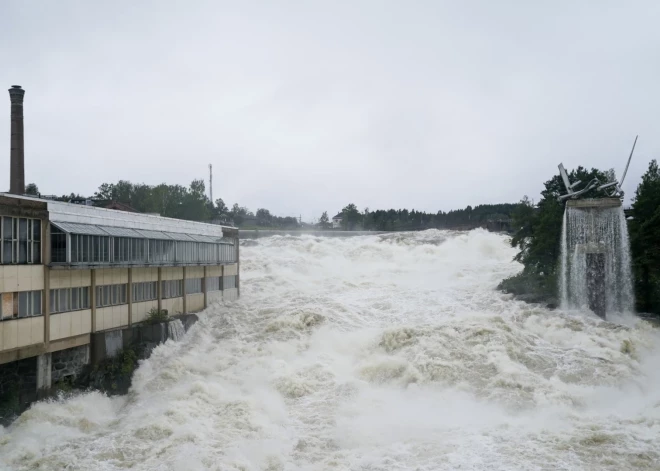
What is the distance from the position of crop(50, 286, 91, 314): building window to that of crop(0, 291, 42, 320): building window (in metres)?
0.62

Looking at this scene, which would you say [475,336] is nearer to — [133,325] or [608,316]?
[608,316]

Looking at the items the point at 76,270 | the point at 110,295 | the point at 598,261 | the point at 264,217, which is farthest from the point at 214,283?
the point at 264,217

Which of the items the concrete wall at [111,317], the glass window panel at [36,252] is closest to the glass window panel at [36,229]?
the glass window panel at [36,252]

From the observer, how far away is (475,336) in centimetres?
2141

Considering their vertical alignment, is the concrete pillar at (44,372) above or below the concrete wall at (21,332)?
below

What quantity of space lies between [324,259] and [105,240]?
1009 inches

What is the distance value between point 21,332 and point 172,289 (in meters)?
8.93

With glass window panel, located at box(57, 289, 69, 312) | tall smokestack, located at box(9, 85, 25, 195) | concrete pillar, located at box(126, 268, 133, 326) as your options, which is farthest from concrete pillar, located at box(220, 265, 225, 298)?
glass window panel, located at box(57, 289, 69, 312)

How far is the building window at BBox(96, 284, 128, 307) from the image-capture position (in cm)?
1916

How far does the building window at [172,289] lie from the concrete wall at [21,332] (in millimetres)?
7479

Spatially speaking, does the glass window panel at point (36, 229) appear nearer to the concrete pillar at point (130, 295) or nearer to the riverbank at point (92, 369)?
the riverbank at point (92, 369)

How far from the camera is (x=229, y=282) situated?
30047mm

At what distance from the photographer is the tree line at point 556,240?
27.4 meters

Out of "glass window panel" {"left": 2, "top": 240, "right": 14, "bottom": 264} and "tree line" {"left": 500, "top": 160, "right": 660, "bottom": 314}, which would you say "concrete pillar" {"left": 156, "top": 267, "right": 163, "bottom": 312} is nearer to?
"glass window panel" {"left": 2, "top": 240, "right": 14, "bottom": 264}
